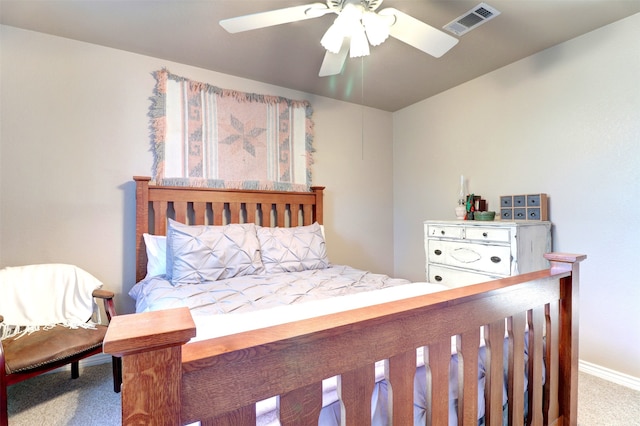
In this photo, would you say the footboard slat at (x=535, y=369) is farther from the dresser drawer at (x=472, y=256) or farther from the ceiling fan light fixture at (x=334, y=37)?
the ceiling fan light fixture at (x=334, y=37)

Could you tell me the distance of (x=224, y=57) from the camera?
93.8 inches

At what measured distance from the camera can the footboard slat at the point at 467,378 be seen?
2.93 feet

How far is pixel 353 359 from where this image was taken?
0.67 metres

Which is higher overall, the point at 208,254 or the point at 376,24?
the point at 376,24

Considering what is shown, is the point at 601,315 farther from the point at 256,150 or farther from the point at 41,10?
the point at 41,10

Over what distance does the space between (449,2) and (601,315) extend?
89.7 inches

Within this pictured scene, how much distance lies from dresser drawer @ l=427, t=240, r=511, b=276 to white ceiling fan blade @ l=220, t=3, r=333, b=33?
6.28ft

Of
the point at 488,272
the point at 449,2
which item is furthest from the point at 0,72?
the point at 488,272

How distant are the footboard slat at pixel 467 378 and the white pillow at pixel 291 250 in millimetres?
1508

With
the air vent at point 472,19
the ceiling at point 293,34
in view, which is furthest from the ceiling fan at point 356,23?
the air vent at point 472,19

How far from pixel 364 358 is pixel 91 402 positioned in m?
1.94

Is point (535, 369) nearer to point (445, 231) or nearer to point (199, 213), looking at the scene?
point (445, 231)

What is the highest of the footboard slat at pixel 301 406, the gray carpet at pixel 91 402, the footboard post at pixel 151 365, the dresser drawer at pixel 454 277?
the footboard post at pixel 151 365

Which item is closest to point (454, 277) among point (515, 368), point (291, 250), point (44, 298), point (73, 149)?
point (291, 250)
